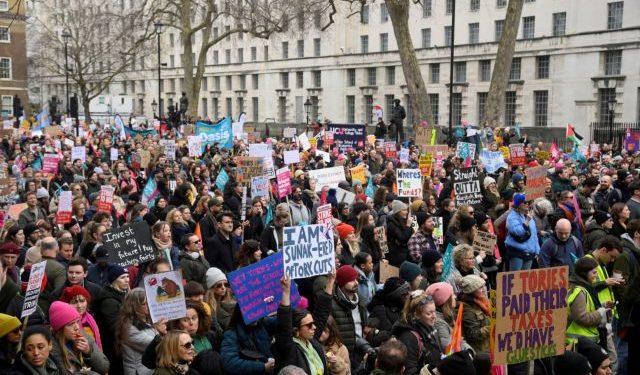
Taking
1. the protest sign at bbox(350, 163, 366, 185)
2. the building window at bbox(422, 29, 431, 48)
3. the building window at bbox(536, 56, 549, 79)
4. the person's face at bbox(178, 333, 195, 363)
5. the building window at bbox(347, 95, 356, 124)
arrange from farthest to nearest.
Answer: the building window at bbox(347, 95, 356, 124) < the building window at bbox(422, 29, 431, 48) < the building window at bbox(536, 56, 549, 79) < the protest sign at bbox(350, 163, 366, 185) < the person's face at bbox(178, 333, 195, 363)

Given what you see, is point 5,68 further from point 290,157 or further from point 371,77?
point 290,157

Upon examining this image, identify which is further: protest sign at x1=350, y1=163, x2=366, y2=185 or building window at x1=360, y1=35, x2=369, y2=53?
building window at x1=360, y1=35, x2=369, y2=53

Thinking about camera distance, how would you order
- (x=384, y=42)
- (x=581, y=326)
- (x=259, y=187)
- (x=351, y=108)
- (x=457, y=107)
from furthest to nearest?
(x=351, y=108)
(x=384, y=42)
(x=457, y=107)
(x=259, y=187)
(x=581, y=326)

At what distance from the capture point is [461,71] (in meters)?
54.2

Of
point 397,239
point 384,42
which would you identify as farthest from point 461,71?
point 397,239

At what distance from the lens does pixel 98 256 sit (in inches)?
339

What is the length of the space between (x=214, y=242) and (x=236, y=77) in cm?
6788

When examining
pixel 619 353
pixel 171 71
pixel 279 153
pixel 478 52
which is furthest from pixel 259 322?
pixel 171 71

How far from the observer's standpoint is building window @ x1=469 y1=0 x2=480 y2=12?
53369 mm

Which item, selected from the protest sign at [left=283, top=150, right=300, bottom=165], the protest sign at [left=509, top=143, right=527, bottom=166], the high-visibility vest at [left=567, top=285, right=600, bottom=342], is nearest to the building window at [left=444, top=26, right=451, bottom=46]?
the protest sign at [left=509, top=143, right=527, bottom=166]

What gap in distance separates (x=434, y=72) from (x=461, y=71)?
2.60 metres

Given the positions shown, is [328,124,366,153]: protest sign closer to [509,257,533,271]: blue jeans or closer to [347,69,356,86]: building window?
[509,257,533,271]: blue jeans

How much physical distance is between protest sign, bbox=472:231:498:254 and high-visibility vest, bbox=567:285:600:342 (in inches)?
99.3

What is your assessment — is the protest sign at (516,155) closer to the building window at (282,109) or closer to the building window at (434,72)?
the building window at (434,72)
